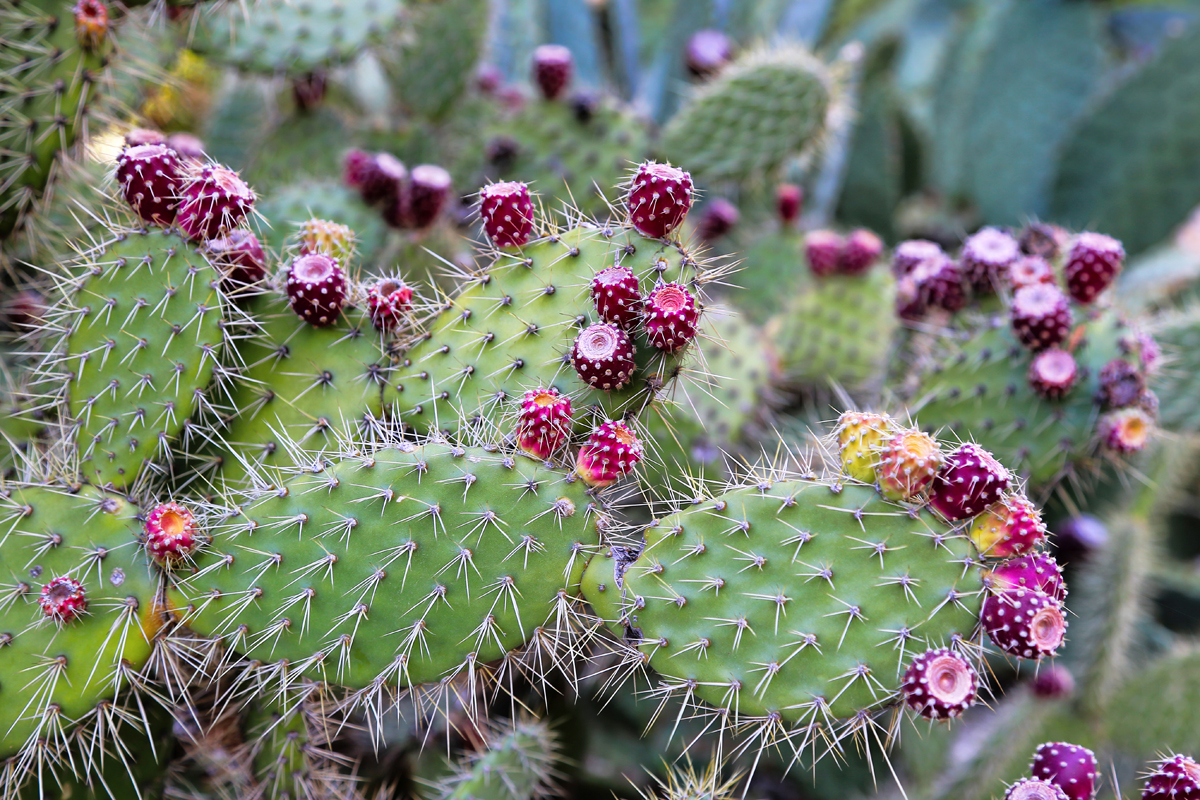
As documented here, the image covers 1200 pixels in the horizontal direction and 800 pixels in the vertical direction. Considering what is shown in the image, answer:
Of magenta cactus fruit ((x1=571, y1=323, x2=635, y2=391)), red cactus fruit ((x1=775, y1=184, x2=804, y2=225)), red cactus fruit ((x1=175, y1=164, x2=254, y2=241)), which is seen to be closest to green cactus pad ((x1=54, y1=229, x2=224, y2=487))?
red cactus fruit ((x1=175, y1=164, x2=254, y2=241))

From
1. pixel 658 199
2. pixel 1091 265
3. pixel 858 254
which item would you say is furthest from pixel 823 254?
pixel 658 199

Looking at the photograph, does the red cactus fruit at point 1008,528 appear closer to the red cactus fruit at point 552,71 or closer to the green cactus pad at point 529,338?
the green cactus pad at point 529,338

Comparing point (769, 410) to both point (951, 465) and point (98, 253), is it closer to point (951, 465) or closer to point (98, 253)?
point (951, 465)

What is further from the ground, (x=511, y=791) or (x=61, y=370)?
(x=61, y=370)

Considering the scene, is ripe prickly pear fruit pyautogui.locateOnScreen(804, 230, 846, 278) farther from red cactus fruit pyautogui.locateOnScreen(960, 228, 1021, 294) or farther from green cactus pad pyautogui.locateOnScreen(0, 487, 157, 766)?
green cactus pad pyautogui.locateOnScreen(0, 487, 157, 766)

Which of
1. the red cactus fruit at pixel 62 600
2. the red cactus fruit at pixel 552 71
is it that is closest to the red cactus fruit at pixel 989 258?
the red cactus fruit at pixel 552 71

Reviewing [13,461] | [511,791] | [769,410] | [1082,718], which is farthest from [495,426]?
[1082,718]

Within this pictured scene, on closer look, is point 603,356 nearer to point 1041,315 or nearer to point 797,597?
point 797,597
